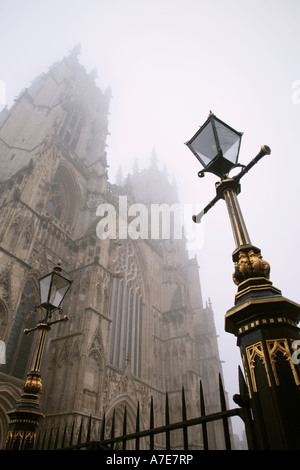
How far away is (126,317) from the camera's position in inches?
699

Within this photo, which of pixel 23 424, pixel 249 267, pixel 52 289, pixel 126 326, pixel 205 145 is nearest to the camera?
pixel 249 267

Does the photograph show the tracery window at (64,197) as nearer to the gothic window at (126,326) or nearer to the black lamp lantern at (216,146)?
the gothic window at (126,326)

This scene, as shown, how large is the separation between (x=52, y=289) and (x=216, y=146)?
129 inches

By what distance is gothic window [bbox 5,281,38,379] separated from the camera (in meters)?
10.6

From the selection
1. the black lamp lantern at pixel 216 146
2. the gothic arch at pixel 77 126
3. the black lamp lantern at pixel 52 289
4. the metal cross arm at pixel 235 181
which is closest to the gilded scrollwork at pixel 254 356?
the metal cross arm at pixel 235 181

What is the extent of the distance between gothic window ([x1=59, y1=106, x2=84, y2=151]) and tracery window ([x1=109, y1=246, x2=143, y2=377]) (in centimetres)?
967

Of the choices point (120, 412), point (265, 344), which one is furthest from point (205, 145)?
point (120, 412)

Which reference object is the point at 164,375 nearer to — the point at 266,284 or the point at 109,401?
the point at 109,401

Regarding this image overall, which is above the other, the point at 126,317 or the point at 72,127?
the point at 72,127

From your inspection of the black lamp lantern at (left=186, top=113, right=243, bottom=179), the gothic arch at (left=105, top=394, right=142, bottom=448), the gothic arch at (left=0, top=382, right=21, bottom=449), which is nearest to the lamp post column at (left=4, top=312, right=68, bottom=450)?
the black lamp lantern at (left=186, top=113, right=243, bottom=179)

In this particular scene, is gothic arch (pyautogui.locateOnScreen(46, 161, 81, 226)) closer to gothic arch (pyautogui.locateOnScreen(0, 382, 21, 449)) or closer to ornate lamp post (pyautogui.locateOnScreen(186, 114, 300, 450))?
gothic arch (pyautogui.locateOnScreen(0, 382, 21, 449))

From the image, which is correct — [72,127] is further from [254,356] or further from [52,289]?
[254,356]
